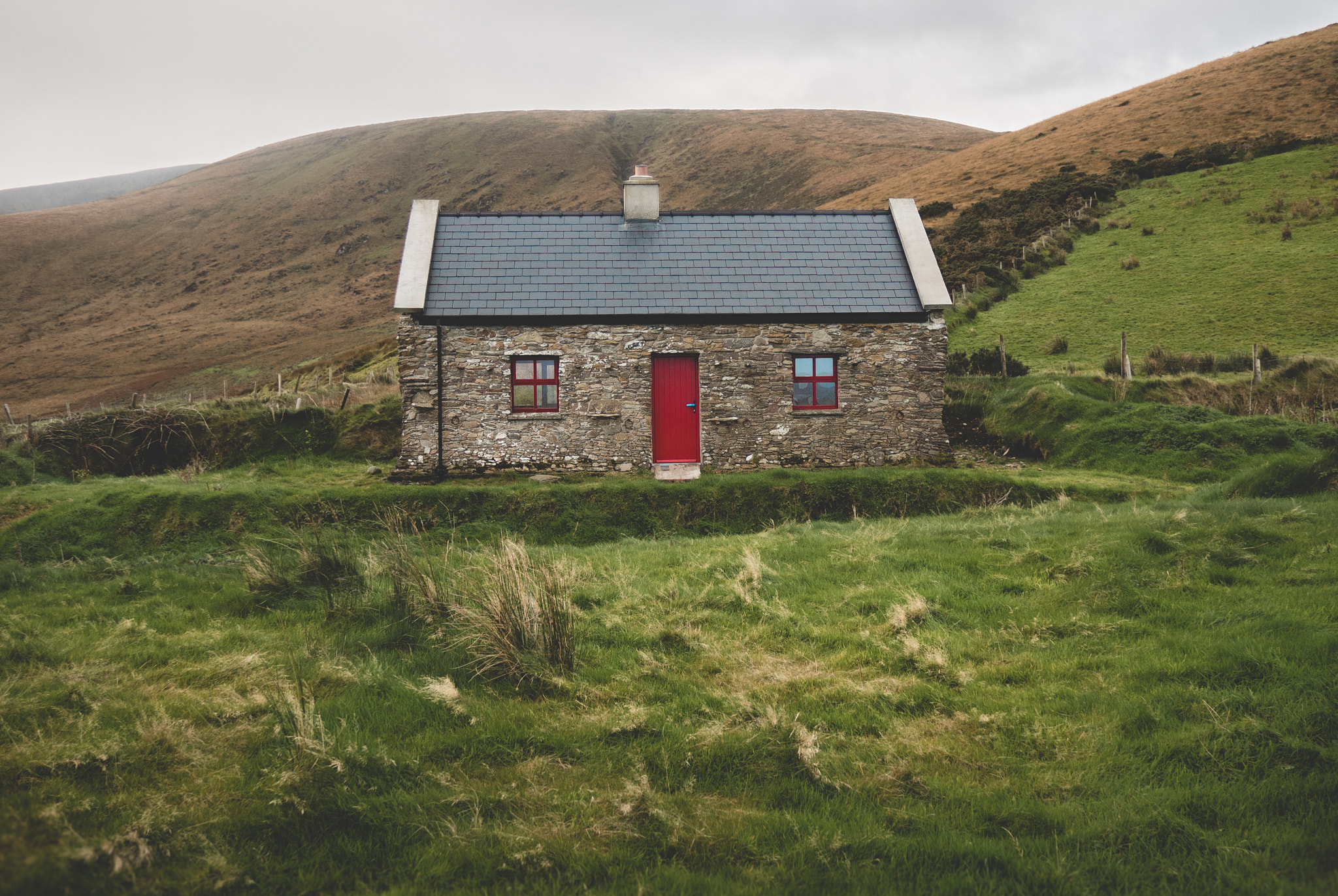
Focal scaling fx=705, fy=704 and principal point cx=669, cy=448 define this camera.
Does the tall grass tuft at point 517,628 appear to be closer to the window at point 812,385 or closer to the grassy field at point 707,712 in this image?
the grassy field at point 707,712

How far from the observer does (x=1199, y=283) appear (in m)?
26.8

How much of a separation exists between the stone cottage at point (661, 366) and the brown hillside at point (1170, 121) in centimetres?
3729

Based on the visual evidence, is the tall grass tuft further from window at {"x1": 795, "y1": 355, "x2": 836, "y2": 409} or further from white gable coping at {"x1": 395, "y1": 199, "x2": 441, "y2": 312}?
window at {"x1": 795, "y1": 355, "x2": 836, "y2": 409}

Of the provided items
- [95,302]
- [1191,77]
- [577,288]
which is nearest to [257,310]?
[95,302]

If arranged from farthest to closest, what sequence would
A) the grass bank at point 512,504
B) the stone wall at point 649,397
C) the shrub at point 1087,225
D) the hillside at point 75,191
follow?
the hillside at point 75,191 → the shrub at point 1087,225 → the stone wall at point 649,397 → the grass bank at point 512,504

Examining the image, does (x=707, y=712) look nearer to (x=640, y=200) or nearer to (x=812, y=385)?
(x=812, y=385)

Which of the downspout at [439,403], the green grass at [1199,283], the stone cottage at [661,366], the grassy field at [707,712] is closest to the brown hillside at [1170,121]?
the green grass at [1199,283]

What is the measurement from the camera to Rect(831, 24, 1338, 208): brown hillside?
4444 centimetres

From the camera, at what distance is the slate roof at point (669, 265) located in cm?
1708

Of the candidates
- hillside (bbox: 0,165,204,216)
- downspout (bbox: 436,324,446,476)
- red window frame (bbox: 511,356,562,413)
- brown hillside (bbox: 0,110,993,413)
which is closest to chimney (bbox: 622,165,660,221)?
red window frame (bbox: 511,356,562,413)

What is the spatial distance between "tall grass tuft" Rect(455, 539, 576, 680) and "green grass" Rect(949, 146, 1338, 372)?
21719mm

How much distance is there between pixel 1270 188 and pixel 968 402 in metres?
24.8

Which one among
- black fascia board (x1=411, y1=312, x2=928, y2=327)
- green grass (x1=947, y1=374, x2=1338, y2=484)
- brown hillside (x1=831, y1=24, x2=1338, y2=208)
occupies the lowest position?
green grass (x1=947, y1=374, x2=1338, y2=484)

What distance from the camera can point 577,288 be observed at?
17516mm
